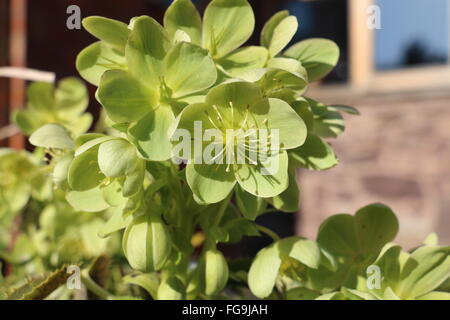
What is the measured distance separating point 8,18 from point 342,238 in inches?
49.3

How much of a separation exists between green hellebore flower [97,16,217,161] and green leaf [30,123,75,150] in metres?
0.07

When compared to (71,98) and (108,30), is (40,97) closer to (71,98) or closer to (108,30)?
(71,98)

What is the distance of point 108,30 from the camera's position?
13.9 inches

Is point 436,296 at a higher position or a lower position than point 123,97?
lower

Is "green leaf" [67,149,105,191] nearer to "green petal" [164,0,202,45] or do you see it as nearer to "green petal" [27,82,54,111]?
"green petal" [164,0,202,45]

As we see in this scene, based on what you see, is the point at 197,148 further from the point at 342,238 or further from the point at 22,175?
the point at 22,175

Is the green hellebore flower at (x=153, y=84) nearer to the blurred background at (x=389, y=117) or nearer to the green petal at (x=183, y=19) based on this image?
the green petal at (x=183, y=19)

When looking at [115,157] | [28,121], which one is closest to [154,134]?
[115,157]

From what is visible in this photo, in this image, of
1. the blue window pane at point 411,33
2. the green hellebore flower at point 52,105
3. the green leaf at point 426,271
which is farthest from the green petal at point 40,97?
the blue window pane at point 411,33

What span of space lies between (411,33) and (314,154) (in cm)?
236

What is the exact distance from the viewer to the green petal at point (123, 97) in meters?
0.34

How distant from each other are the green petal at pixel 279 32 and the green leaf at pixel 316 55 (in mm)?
23

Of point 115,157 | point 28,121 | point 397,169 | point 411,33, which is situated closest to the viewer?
point 115,157
